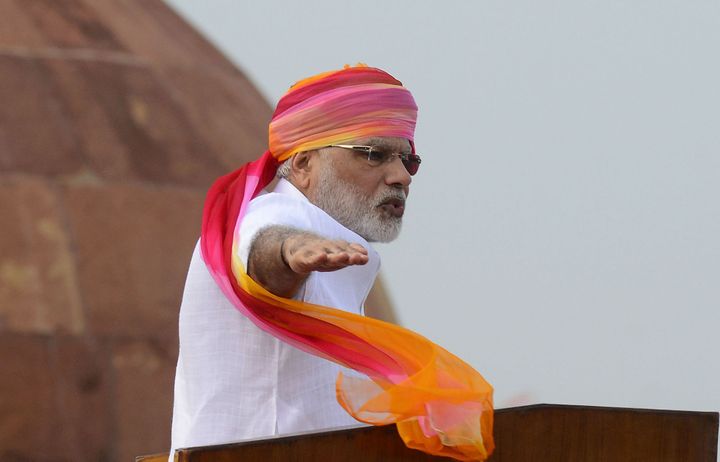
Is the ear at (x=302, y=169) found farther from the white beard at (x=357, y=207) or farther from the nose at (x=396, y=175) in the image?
the nose at (x=396, y=175)

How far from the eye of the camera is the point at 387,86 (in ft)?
10.9

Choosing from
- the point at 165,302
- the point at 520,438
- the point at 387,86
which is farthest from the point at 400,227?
the point at 165,302

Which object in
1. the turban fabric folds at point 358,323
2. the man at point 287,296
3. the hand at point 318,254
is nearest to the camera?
the hand at point 318,254

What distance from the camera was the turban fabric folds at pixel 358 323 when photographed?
8.71ft

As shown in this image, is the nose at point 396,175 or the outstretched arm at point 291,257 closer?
the outstretched arm at point 291,257

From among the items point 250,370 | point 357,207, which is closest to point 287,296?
point 250,370

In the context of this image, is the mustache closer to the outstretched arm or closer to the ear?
the ear

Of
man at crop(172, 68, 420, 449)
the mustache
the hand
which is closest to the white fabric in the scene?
man at crop(172, 68, 420, 449)

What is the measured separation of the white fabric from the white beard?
4cm

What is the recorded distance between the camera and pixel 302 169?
3.32 meters

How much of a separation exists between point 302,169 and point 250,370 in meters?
0.48

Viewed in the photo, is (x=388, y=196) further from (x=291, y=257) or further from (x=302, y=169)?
(x=291, y=257)

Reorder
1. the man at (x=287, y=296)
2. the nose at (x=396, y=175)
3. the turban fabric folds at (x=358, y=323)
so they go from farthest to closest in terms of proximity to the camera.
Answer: the nose at (x=396, y=175) < the man at (x=287, y=296) < the turban fabric folds at (x=358, y=323)

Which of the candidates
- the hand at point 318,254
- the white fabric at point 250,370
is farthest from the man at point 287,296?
the hand at point 318,254
